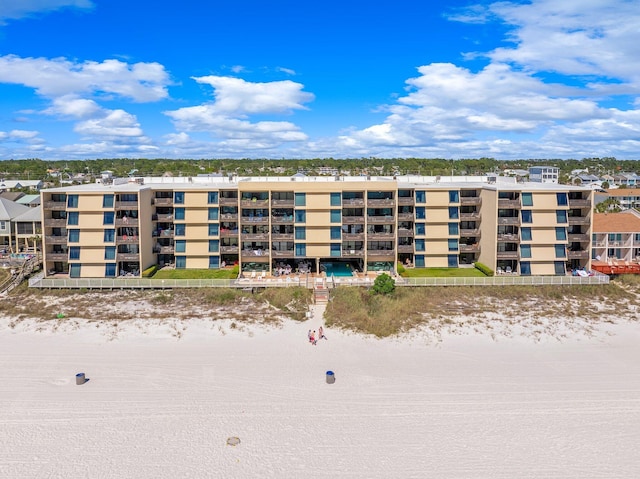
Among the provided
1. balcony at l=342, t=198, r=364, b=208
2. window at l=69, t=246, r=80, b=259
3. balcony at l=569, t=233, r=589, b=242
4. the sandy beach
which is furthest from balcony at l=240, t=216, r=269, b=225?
balcony at l=569, t=233, r=589, b=242

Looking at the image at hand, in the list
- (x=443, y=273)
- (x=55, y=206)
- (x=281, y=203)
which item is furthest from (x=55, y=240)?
(x=443, y=273)

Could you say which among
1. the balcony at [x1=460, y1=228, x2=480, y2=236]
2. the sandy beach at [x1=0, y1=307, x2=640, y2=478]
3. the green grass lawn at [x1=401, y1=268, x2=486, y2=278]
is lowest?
the sandy beach at [x1=0, y1=307, x2=640, y2=478]

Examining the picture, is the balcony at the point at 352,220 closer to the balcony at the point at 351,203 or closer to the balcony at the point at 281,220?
the balcony at the point at 351,203

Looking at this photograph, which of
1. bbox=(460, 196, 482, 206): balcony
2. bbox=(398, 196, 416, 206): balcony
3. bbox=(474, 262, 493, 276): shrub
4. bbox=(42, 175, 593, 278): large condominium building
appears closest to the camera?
bbox=(42, 175, 593, 278): large condominium building

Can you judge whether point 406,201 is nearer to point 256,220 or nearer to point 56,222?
point 256,220

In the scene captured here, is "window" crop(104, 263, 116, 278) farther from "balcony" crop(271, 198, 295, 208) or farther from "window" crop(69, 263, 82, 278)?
"balcony" crop(271, 198, 295, 208)

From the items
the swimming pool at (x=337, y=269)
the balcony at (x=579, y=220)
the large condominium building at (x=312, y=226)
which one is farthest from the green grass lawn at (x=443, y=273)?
the balcony at (x=579, y=220)
